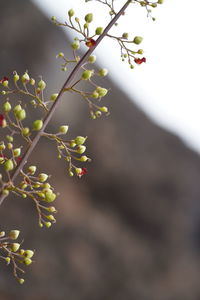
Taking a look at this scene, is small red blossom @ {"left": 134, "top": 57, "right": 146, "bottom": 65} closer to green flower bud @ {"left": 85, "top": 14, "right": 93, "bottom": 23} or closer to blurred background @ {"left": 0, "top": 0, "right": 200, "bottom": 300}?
green flower bud @ {"left": 85, "top": 14, "right": 93, "bottom": 23}

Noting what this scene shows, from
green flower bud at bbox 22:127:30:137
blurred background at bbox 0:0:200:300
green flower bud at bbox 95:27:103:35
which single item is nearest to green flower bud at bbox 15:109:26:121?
green flower bud at bbox 22:127:30:137

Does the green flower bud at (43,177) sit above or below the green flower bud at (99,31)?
below

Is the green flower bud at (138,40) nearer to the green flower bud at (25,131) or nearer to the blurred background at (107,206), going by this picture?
the green flower bud at (25,131)

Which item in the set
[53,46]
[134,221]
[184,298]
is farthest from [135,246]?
[53,46]

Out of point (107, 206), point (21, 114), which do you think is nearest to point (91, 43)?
point (21, 114)

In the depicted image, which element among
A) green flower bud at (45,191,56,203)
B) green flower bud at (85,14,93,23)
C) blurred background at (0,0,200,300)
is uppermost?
green flower bud at (85,14,93,23)

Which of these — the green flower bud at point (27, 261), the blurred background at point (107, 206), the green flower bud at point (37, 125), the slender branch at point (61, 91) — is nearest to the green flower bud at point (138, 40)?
the slender branch at point (61, 91)

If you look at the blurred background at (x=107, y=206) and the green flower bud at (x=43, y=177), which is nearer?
the green flower bud at (x=43, y=177)

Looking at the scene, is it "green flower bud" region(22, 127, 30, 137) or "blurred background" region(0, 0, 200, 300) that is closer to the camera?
"green flower bud" region(22, 127, 30, 137)
